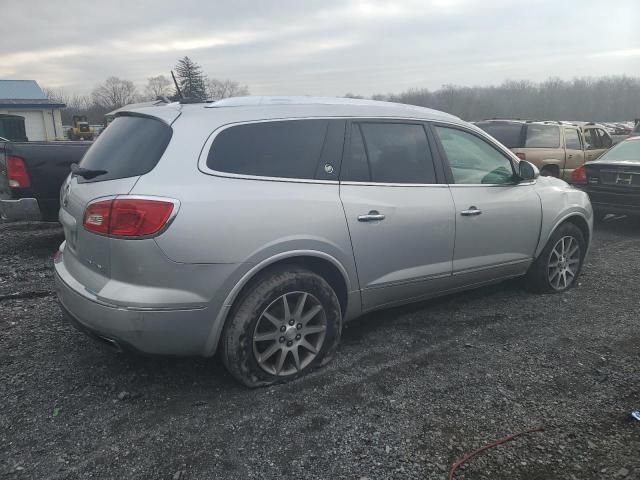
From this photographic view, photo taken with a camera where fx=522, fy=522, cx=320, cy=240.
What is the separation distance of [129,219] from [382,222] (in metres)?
1.65

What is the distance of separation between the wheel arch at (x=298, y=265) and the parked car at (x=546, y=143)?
8.85 meters

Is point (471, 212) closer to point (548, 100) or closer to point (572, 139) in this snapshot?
point (572, 139)

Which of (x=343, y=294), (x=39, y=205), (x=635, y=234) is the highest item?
(x=39, y=205)

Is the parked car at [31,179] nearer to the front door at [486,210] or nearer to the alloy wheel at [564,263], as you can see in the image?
the front door at [486,210]

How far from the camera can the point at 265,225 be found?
3.04 metres

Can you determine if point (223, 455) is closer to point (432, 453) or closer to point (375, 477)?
point (375, 477)

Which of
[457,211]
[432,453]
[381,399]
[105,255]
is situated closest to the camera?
[432,453]

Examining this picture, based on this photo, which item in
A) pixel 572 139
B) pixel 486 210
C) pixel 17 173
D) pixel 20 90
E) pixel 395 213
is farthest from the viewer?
pixel 20 90

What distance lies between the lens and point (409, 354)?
3812 millimetres

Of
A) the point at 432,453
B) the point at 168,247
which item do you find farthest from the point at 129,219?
the point at 432,453

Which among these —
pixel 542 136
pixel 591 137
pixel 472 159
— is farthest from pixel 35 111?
pixel 472 159

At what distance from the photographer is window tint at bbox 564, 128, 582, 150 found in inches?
469

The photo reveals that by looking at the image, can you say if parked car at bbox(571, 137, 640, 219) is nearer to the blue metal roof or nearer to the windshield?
the windshield

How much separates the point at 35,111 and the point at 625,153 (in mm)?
44936
